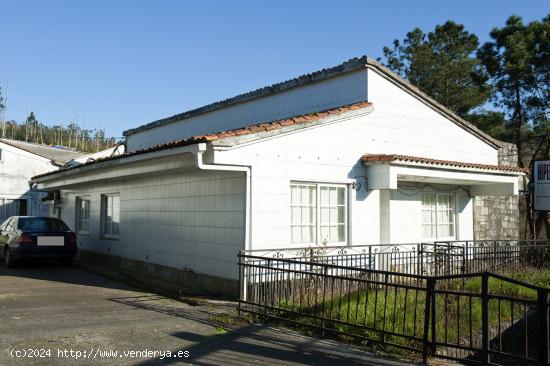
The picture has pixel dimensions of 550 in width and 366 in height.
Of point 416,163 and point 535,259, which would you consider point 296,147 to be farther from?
point 535,259

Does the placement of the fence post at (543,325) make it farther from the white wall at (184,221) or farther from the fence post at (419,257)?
the fence post at (419,257)

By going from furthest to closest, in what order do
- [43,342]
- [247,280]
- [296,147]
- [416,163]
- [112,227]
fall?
[112,227]
[416,163]
[296,147]
[247,280]
[43,342]

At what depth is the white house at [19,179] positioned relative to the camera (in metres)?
23.6

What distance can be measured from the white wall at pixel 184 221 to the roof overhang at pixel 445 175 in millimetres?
3271

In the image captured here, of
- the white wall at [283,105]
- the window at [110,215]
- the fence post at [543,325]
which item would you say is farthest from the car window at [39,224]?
the fence post at [543,325]

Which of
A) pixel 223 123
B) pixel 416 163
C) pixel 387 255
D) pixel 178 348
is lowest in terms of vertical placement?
pixel 178 348

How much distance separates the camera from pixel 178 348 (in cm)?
613

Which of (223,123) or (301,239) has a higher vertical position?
(223,123)

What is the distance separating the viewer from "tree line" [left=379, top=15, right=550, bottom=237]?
21.9m

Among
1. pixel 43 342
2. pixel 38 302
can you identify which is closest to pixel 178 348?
pixel 43 342

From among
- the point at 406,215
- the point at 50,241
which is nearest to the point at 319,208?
the point at 406,215

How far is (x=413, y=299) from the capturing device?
350 inches

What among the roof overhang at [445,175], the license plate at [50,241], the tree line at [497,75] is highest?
the tree line at [497,75]

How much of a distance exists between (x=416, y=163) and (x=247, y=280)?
4.81 metres
